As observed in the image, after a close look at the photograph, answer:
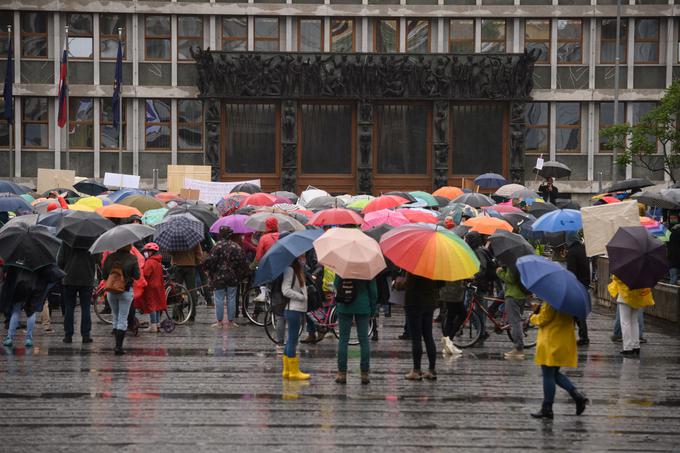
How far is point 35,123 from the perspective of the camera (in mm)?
53688

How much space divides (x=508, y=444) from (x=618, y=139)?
117 ft

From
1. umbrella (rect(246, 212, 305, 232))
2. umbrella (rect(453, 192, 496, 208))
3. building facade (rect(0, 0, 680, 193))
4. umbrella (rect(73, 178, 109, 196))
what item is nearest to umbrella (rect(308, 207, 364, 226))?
umbrella (rect(246, 212, 305, 232))

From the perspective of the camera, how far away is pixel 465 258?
1499 centimetres

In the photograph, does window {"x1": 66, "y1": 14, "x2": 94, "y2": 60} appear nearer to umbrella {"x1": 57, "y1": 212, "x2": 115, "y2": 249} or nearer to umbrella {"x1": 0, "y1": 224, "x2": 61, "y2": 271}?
umbrella {"x1": 57, "y1": 212, "x2": 115, "y2": 249}

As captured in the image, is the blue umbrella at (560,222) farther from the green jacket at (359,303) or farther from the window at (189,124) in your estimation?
the window at (189,124)

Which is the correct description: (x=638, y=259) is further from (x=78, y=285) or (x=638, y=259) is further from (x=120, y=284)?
(x=78, y=285)

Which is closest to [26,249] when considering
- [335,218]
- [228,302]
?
[228,302]

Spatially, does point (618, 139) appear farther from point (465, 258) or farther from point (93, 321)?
point (465, 258)

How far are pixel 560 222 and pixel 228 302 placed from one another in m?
5.83

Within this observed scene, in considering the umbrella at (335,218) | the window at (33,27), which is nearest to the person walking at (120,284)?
the umbrella at (335,218)

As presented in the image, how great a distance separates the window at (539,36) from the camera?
176 ft

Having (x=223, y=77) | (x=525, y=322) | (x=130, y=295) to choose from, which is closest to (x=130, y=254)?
(x=130, y=295)

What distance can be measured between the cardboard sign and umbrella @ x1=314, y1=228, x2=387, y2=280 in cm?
2287

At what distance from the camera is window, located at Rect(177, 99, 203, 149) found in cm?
5331
